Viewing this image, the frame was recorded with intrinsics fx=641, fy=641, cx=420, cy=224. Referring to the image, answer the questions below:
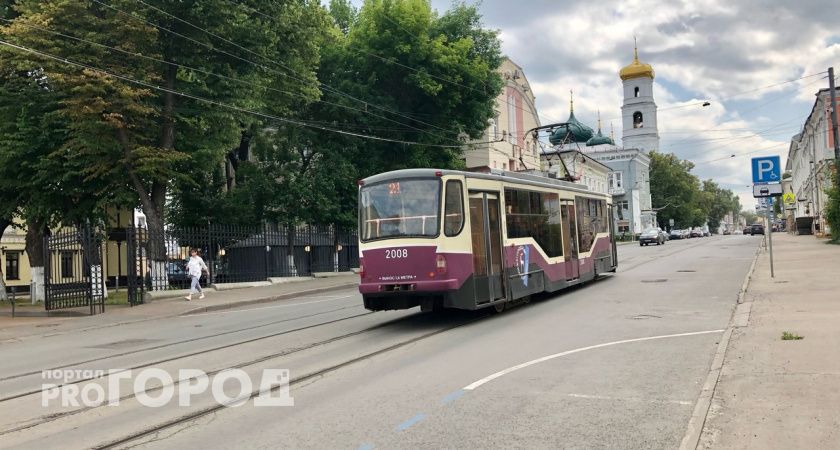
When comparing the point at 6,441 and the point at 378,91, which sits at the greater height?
the point at 378,91

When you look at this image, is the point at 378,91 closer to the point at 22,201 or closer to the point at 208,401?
the point at 22,201

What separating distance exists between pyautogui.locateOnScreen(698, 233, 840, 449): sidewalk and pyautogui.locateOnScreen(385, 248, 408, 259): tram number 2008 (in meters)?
5.64

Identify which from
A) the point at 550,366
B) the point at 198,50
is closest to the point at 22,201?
the point at 198,50

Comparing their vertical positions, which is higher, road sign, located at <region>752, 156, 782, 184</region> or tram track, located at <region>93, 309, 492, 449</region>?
road sign, located at <region>752, 156, 782, 184</region>

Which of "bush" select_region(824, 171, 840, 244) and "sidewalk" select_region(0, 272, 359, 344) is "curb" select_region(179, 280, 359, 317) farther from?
"bush" select_region(824, 171, 840, 244)

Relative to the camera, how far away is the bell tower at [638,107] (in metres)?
98.9

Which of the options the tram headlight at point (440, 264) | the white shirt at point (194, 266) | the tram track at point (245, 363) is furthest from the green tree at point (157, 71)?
the tram headlight at point (440, 264)

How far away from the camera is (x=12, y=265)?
42094 mm

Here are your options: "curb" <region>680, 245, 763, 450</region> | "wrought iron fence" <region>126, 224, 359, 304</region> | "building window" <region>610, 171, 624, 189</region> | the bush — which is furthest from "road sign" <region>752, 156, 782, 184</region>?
"building window" <region>610, 171, 624, 189</region>

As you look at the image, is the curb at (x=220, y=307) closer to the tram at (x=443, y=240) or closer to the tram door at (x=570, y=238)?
the tram at (x=443, y=240)

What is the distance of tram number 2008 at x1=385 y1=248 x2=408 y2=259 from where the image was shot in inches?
470

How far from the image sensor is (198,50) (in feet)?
80.6

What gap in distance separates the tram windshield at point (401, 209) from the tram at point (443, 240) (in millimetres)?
19

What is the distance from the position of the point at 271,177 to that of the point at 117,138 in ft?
40.7
